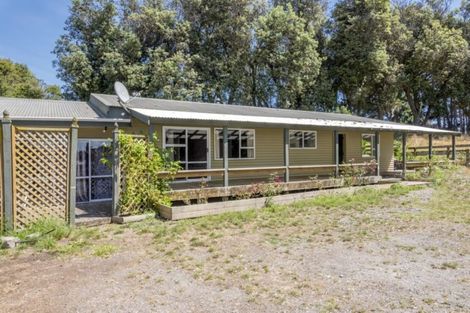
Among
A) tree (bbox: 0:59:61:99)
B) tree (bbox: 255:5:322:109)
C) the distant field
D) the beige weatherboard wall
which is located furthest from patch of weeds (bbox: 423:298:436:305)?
tree (bbox: 0:59:61:99)

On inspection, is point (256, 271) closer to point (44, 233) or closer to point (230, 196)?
point (44, 233)

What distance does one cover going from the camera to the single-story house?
6.77 metres

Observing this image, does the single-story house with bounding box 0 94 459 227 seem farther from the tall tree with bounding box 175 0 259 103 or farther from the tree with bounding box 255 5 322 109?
the tall tree with bounding box 175 0 259 103

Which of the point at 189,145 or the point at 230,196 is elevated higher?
the point at 189,145

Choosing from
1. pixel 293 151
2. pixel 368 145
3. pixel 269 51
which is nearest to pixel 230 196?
pixel 293 151

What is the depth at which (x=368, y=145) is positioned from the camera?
18.2 m

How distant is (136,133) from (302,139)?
764 centimetres

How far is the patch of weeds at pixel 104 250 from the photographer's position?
5691 mm

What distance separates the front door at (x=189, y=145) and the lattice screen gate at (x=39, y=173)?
4617 mm

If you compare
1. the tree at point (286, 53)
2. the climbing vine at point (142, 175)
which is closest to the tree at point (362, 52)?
the tree at point (286, 53)

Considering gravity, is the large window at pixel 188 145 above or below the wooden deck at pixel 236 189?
above

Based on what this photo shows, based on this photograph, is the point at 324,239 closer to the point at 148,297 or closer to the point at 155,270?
the point at 155,270

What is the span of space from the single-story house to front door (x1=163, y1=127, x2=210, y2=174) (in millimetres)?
35

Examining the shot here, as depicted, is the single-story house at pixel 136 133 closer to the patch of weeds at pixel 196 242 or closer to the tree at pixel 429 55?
the patch of weeds at pixel 196 242
